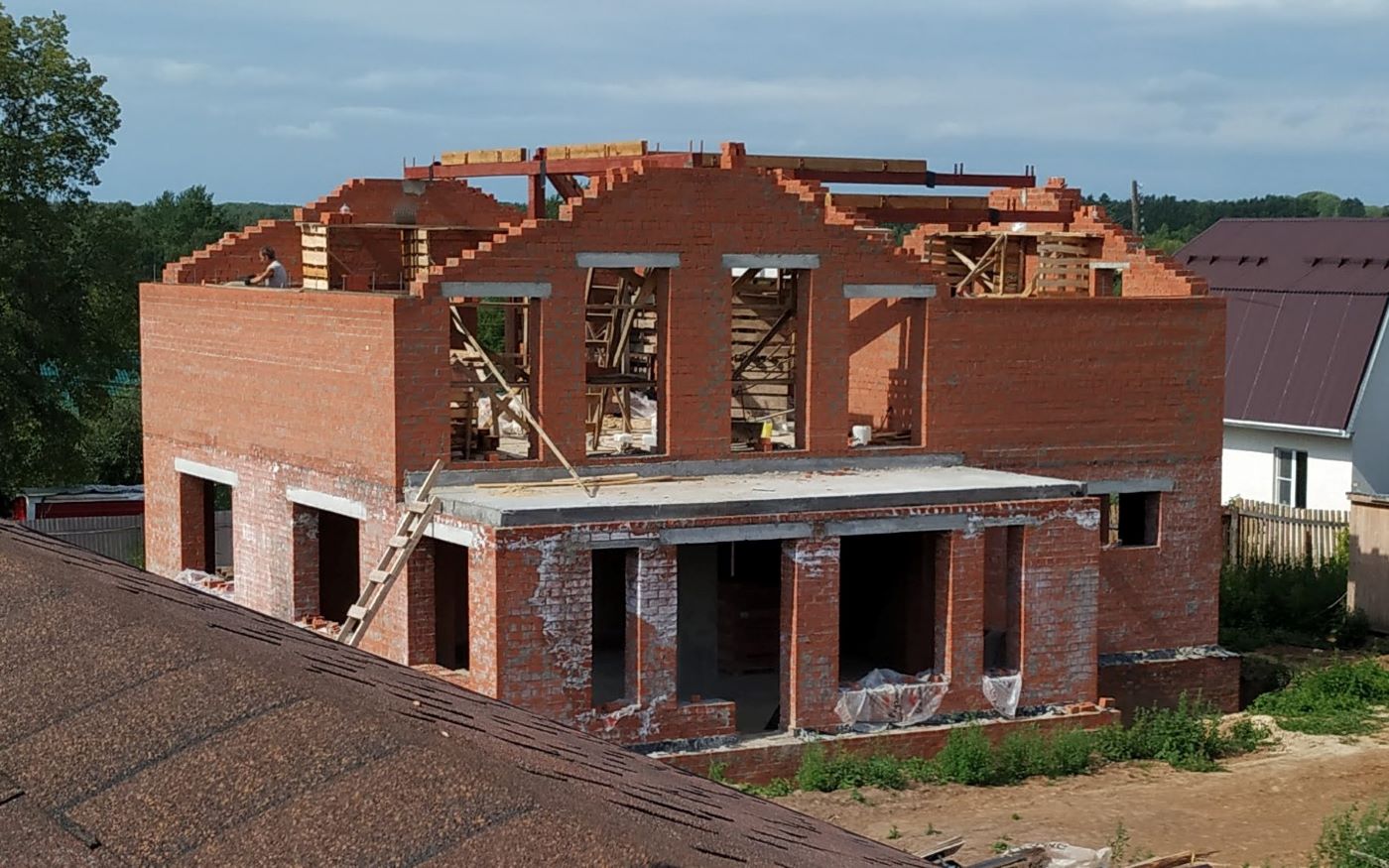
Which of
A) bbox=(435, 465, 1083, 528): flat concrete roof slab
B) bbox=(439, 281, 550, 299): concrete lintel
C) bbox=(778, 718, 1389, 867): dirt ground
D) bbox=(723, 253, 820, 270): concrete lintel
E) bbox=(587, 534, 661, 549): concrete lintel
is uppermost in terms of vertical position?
bbox=(723, 253, 820, 270): concrete lintel

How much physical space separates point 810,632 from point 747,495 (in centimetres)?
153

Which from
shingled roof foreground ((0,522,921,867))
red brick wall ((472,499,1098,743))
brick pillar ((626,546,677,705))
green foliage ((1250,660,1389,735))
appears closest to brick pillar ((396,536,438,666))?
red brick wall ((472,499,1098,743))

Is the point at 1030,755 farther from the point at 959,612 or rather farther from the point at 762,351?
the point at 762,351

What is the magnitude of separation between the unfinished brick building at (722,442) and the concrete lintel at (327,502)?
6 cm

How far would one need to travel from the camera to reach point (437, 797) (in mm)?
5273

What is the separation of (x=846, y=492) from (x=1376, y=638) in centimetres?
1151

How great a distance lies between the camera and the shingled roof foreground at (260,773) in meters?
5.06

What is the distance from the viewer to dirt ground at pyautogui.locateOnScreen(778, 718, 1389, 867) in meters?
16.3


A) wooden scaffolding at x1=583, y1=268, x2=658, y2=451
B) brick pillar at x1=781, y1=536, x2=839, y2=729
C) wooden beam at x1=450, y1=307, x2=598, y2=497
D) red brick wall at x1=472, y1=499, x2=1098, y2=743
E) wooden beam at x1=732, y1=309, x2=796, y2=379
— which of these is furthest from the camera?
wooden beam at x1=732, y1=309, x2=796, y2=379

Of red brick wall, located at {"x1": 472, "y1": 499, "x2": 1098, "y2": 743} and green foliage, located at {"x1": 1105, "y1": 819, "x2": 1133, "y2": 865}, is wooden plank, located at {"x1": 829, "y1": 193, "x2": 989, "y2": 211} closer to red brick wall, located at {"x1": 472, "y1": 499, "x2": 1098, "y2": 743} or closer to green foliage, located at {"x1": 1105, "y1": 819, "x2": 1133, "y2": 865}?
red brick wall, located at {"x1": 472, "y1": 499, "x2": 1098, "y2": 743}

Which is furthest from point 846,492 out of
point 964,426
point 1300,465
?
point 1300,465

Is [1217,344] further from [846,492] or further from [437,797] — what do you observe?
[437,797]

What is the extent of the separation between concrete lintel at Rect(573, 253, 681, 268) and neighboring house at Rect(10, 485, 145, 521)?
18312mm

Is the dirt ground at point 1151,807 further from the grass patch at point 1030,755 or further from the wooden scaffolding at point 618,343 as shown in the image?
the wooden scaffolding at point 618,343
